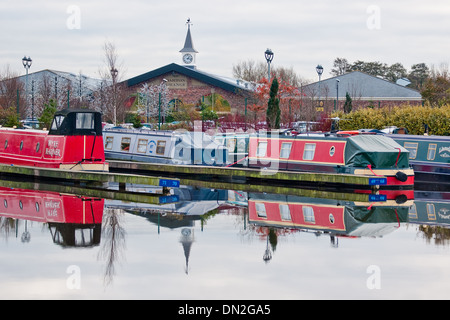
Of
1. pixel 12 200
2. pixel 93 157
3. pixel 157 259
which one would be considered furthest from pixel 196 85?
pixel 157 259

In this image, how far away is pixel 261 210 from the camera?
18578 millimetres

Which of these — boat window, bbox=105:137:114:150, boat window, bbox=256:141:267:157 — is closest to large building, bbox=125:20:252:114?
boat window, bbox=105:137:114:150

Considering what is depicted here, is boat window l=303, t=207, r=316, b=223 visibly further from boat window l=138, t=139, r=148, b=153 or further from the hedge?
the hedge

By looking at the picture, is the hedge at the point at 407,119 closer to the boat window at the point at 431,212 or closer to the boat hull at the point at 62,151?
the boat window at the point at 431,212

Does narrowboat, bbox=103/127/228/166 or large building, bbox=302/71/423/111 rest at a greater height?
large building, bbox=302/71/423/111

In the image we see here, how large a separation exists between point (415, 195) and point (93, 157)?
10.0 m

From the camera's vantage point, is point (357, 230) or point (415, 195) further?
point (415, 195)

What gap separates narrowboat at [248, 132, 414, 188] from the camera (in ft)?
73.5

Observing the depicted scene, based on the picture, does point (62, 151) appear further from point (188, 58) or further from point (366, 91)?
point (188, 58)

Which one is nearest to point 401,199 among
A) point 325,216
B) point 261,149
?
point 325,216

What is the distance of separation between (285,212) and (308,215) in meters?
0.69

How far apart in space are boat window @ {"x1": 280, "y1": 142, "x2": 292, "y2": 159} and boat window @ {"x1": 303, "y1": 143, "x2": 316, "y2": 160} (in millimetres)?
669

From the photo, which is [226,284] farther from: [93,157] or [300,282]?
[93,157]
